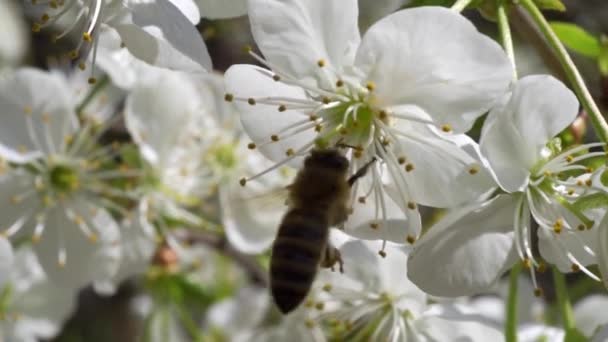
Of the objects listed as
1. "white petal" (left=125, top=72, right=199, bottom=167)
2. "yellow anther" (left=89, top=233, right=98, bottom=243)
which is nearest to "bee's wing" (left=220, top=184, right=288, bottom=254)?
"white petal" (left=125, top=72, right=199, bottom=167)

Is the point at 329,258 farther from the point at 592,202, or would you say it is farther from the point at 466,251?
the point at 592,202

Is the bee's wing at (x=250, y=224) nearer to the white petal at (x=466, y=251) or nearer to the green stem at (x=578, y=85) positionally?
the white petal at (x=466, y=251)

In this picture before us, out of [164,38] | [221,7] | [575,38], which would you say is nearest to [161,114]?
[221,7]

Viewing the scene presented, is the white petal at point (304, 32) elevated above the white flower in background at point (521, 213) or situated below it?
above

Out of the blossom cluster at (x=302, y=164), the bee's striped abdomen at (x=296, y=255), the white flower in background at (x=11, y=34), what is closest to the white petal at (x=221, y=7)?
the blossom cluster at (x=302, y=164)

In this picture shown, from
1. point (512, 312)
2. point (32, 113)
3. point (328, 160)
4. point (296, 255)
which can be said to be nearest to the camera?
point (296, 255)

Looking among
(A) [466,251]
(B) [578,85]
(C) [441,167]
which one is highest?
(B) [578,85]

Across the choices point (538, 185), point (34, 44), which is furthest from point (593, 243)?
point (34, 44)

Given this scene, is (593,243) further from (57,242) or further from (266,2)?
(57,242)
